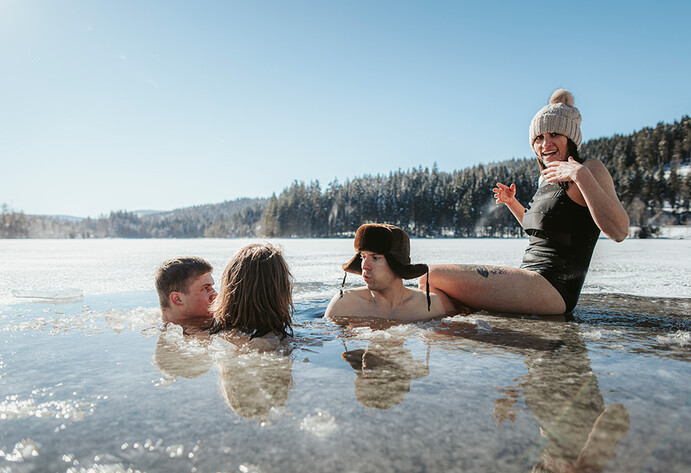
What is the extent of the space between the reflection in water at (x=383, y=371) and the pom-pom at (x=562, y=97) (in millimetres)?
2702

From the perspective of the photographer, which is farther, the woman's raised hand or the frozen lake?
the woman's raised hand

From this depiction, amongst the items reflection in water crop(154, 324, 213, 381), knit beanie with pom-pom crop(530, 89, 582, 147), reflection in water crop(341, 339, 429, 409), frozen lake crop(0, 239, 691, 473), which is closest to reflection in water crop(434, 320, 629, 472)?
frozen lake crop(0, 239, 691, 473)

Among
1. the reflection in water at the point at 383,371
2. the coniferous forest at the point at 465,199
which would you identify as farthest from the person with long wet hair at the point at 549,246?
the coniferous forest at the point at 465,199

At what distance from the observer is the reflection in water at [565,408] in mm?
1174

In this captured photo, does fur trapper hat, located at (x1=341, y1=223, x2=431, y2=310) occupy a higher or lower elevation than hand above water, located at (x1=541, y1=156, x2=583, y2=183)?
lower

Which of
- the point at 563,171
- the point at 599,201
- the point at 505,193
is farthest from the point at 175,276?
the point at 505,193

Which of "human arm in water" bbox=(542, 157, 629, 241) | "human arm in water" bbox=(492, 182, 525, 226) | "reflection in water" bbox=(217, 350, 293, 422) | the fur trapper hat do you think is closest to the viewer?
"reflection in water" bbox=(217, 350, 293, 422)

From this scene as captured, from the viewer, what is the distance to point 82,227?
194 m

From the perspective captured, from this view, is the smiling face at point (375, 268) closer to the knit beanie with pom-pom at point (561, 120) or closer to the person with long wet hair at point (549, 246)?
the person with long wet hair at point (549, 246)

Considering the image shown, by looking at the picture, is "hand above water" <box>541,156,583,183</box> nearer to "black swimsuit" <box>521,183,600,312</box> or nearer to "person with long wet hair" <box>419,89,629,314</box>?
"person with long wet hair" <box>419,89,629,314</box>

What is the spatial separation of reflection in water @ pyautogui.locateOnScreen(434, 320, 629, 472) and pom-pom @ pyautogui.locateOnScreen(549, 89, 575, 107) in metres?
2.24

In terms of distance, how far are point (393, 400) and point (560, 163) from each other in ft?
8.12

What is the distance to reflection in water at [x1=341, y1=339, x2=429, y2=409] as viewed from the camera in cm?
166

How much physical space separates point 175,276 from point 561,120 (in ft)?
11.5
